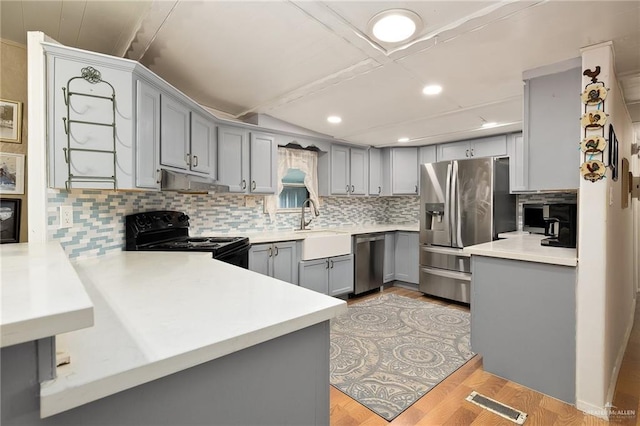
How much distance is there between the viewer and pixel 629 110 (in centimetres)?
283

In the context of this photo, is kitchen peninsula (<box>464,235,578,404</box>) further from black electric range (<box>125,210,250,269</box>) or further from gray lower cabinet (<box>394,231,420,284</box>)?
gray lower cabinet (<box>394,231,420,284</box>)

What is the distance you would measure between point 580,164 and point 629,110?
1.80 metres

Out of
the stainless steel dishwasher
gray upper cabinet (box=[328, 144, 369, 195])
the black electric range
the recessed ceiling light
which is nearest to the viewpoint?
the black electric range

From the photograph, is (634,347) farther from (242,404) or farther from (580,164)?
(242,404)

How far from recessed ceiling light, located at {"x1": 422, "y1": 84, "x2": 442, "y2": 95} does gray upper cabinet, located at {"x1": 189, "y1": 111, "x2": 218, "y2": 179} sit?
6.23 feet

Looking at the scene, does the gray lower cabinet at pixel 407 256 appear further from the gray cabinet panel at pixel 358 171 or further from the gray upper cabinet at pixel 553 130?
the gray upper cabinet at pixel 553 130

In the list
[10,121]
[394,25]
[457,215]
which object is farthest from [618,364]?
[10,121]

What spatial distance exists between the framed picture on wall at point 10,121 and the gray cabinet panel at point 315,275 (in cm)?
249

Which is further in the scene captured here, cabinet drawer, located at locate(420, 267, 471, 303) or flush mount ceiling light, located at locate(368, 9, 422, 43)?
cabinet drawer, located at locate(420, 267, 471, 303)

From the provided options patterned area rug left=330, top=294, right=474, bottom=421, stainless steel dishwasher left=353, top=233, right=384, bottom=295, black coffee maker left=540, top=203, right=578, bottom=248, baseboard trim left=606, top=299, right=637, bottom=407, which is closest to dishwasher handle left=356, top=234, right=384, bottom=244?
stainless steel dishwasher left=353, top=233, right=384, bottom=295

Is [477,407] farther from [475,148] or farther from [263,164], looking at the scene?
[475,148]

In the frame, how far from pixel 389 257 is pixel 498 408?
2.69m

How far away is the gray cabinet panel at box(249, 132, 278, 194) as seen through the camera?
3.27m

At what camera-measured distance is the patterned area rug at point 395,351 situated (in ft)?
6.51
